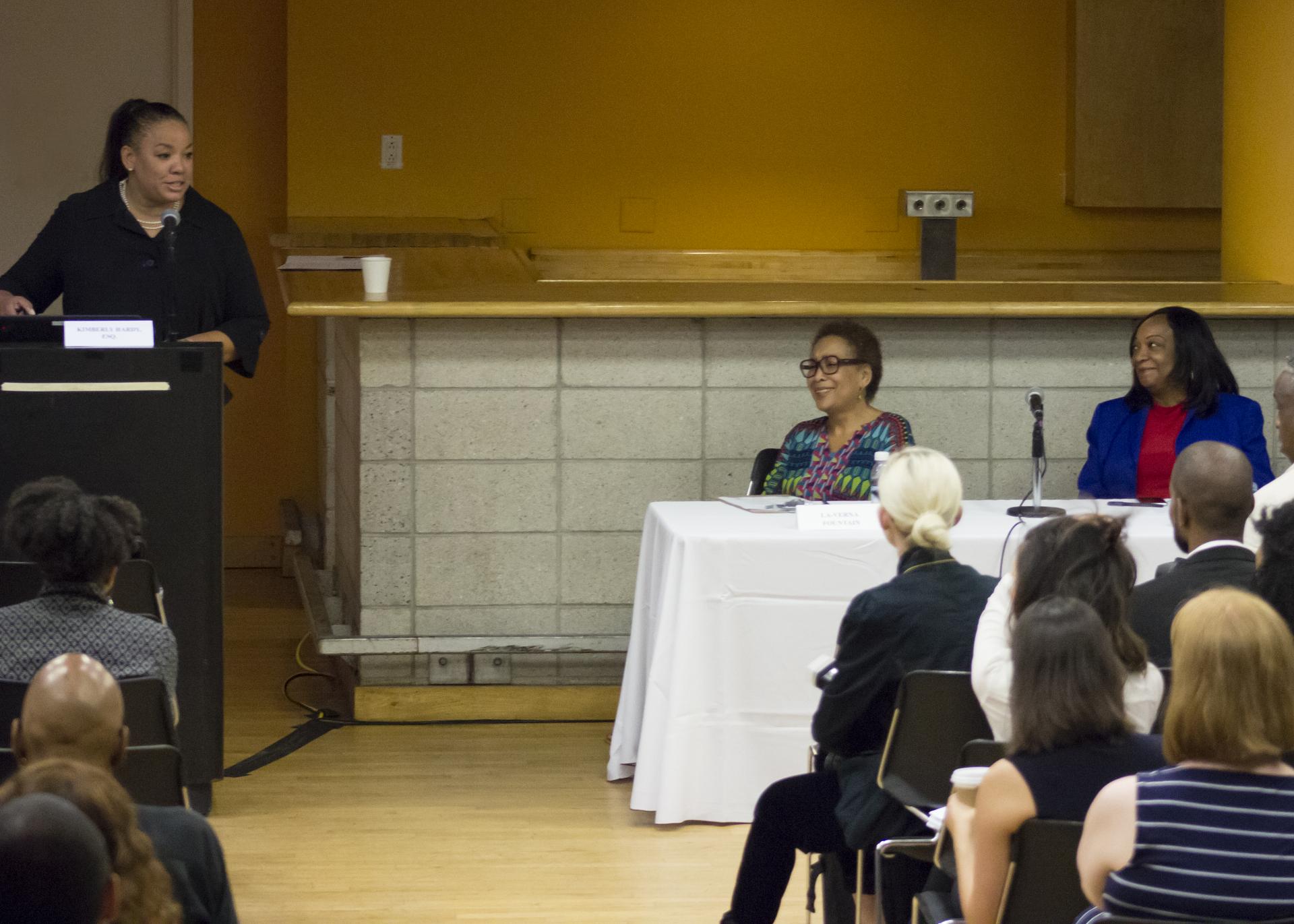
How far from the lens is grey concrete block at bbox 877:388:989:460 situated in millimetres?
4672

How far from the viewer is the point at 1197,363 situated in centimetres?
423

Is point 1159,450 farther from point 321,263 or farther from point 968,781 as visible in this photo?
point 321,263

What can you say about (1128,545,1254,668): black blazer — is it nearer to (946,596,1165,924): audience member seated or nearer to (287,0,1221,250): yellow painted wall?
(946,596,1165,924): audience member seated

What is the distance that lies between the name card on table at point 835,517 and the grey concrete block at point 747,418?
87 cm

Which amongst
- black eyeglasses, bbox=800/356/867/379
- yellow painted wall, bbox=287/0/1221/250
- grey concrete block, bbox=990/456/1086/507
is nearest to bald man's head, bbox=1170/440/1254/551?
black eyeglasses, bbox=800/356/867/379

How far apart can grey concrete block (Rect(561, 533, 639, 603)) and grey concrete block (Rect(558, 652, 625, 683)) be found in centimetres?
17

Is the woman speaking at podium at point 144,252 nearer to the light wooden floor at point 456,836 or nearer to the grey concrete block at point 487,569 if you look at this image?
the grey concrete block at point 487,569

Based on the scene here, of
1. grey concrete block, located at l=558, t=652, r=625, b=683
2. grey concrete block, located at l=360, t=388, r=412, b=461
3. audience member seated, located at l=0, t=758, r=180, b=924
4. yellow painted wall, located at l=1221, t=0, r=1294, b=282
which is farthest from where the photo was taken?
yellow painted wall, located at l=1221, t=0, r=1294, b=282

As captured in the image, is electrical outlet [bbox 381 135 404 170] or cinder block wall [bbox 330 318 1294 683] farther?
electrical outlet [bbox 381 135 404 170]

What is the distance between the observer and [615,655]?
4.74 meters

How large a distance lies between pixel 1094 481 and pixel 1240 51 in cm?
197

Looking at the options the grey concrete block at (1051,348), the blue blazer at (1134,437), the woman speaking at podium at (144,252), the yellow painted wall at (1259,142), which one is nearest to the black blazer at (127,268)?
the woman speaking at podium at (144,252)

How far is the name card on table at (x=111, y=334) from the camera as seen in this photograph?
3.52m

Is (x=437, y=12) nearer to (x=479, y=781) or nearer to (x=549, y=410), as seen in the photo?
(x=549, y=410)
